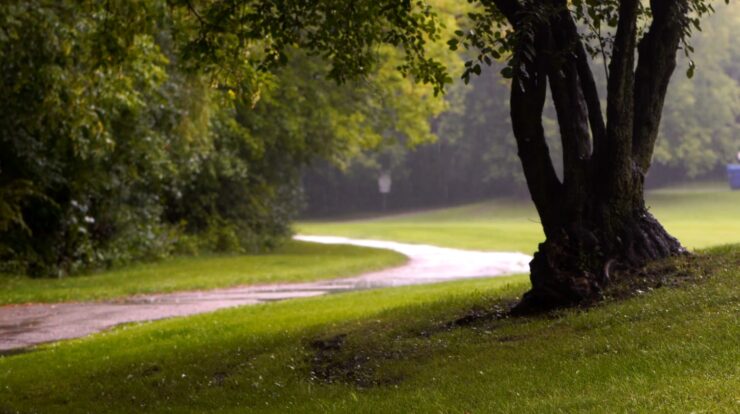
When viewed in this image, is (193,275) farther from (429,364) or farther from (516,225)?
(516,225)

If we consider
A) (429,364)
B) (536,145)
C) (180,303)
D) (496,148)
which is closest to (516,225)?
(496,148)

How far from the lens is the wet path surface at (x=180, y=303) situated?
16578 millimetres

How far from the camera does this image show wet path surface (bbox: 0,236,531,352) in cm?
1658

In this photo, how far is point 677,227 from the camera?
46.0m

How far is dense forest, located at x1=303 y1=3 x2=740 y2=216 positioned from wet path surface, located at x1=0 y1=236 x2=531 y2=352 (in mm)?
27583

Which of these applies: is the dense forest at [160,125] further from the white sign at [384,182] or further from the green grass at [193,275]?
the white sign at [384,182]

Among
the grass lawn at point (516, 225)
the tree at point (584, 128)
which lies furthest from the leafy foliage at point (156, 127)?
the grass lawn at point (516, 225)

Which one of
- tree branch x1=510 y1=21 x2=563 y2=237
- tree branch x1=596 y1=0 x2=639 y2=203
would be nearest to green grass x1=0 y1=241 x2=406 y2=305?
tree branch x1=510 y1=21 x2=563 y2=237

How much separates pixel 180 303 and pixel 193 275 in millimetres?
5676

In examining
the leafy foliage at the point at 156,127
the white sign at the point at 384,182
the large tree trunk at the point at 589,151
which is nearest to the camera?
the large tree trunk at the point at 589,151

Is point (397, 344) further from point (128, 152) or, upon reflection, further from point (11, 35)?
point (128, 152)

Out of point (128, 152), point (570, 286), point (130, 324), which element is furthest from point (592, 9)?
point (128, 152)

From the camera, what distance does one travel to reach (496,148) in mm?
77500

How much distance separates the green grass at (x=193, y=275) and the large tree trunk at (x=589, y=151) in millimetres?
13084
